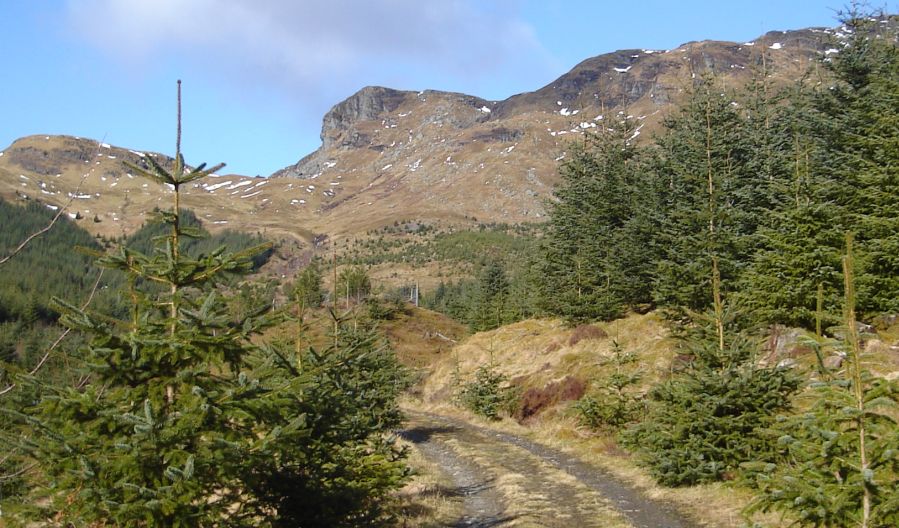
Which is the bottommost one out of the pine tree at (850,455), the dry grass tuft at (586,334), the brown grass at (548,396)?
the brown grass at (548,396)

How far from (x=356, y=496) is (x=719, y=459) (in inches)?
360

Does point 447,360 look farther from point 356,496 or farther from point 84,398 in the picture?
point 84,398

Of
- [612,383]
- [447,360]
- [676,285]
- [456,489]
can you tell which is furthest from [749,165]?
[447,360]

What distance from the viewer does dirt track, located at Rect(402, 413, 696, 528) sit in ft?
43.8

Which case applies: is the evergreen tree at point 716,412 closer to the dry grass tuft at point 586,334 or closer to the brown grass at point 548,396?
the brown grass at point 548,396

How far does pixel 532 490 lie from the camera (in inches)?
655

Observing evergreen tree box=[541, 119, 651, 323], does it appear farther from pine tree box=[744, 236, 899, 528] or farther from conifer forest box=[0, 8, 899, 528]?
pine tree box=[744, 236, 899, 528]

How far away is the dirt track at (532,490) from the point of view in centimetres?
1334

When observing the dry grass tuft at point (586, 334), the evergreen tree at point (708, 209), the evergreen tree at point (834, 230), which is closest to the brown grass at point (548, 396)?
the dry grass tuft at point (586, 334)

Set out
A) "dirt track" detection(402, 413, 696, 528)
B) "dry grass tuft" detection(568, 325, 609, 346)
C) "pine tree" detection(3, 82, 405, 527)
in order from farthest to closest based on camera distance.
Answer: "dry grass tuft" detection(568, 325, 609, 346) → "dirt track" detection(402, 413, 696, 528) → "pine tree" detection(3, 82, 405, 527)

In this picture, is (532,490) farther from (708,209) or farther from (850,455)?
(708,209)

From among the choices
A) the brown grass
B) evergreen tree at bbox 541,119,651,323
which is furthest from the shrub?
evergreen tree at bbox 541,119,651,323

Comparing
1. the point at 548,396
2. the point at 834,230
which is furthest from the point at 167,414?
the point at 548,396

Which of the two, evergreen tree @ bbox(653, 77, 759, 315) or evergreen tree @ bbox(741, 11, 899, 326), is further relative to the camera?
evergreen tree @ bbox(653, 77, 759, 315)
